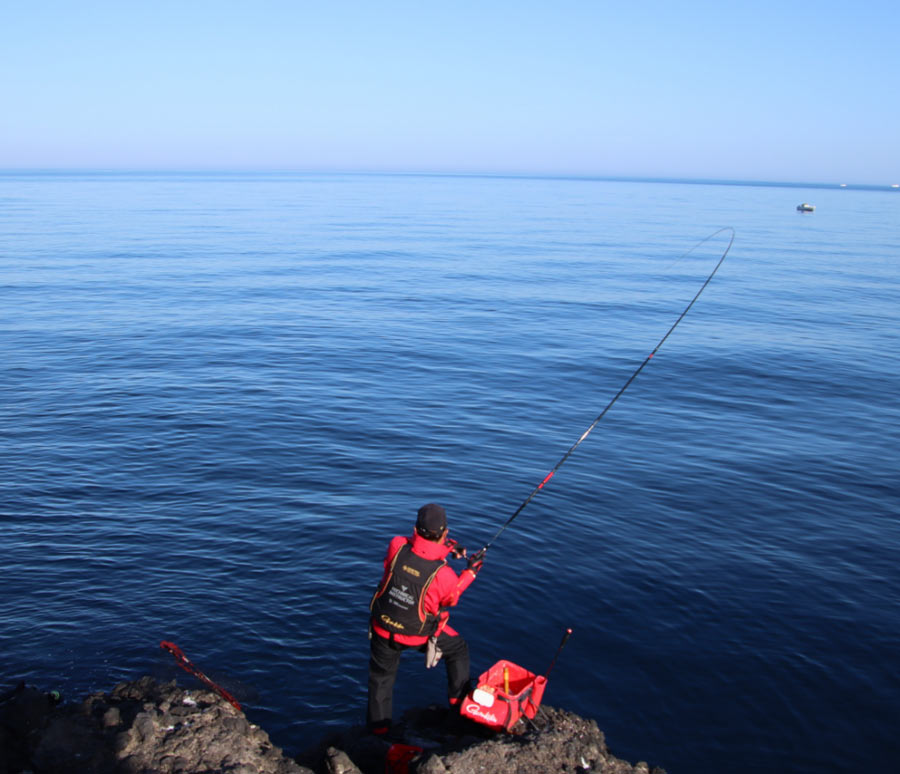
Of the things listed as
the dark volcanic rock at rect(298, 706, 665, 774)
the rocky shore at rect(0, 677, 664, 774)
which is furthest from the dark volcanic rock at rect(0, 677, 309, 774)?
the dark volcanic rock at rect(298, 706, 665, 774)

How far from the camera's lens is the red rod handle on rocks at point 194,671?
8.23m

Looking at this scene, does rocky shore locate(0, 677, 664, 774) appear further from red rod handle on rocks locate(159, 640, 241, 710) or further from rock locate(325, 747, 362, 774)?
red rod handle on rocks locate(159, 640, 241, 710)

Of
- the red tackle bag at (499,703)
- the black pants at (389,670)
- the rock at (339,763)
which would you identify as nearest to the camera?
the rock at (339,763)

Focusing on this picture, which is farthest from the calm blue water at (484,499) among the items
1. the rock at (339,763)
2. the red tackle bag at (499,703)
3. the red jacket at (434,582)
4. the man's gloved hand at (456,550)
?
the man's gloved hand at (456,550)

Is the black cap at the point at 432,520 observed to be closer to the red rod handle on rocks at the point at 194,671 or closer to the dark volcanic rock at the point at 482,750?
the dark volcanic rock at the point at 482,750

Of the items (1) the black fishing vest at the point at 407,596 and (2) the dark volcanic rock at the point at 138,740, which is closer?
(2) the dark volcanic rock at the point at 138,740

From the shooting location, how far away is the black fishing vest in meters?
7.07

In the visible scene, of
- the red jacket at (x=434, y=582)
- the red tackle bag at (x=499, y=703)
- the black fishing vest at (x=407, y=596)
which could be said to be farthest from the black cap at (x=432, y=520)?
the red tackle bag at (x=499, y=703)

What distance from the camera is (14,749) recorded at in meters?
6.74

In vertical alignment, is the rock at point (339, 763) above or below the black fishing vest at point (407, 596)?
below

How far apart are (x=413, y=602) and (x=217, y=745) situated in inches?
82.5

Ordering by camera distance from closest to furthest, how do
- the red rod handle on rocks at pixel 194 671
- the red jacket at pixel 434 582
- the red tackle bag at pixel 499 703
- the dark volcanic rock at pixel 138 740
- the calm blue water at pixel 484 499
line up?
the dark volcanic rock at pixel 138 740, the red jacket at pixel 434 582, the red tackle bag at pixel 499 703, the red rod handle on rocks at pixel 194 671, the calm blue water at pixel 484 499

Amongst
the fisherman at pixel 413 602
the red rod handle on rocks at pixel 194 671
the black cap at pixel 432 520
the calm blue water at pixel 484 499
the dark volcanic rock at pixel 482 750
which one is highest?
the black cap at pixel 432 520

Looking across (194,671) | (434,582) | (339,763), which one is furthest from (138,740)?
(434,582)
